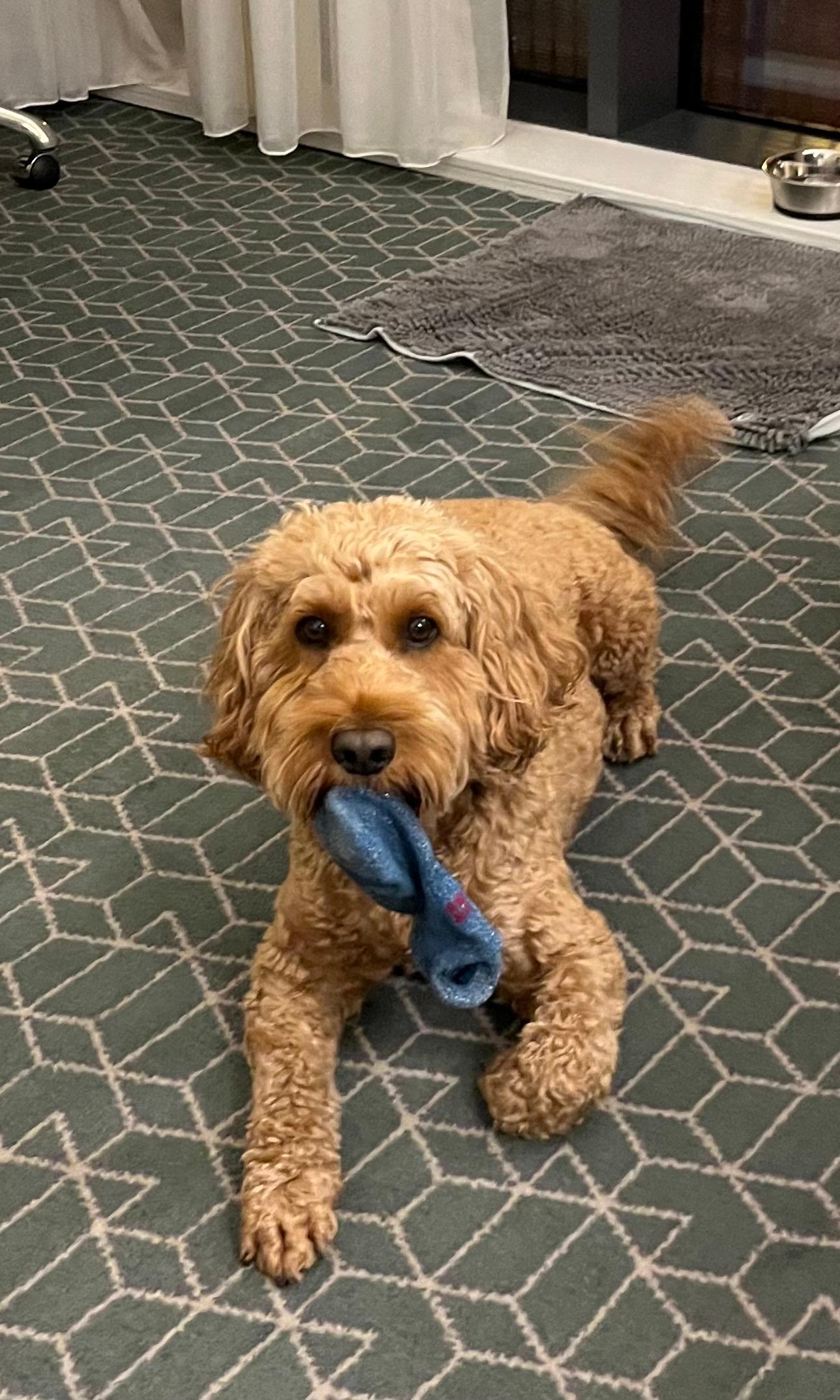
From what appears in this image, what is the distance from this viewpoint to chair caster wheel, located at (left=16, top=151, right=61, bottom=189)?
441cm

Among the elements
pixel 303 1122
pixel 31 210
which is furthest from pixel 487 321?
pixel 303 1122

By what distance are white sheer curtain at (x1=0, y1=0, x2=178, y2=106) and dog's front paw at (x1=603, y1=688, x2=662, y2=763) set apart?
A: 3.51m

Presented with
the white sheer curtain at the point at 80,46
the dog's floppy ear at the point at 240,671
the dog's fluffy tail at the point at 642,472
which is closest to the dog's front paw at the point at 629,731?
the dog's fluffy tail at the point at 642,472

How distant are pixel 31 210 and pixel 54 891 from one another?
2.77 m

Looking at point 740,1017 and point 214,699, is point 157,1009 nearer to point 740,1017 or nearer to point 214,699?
point 214,699

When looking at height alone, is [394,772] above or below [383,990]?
above

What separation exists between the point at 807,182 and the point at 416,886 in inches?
110

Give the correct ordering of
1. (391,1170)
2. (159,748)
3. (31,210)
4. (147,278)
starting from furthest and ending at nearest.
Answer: (31,210) → (147,278) → (159,748) → (391,1170)

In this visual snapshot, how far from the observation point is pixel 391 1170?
1.73 m

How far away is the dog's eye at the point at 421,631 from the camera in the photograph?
159cm

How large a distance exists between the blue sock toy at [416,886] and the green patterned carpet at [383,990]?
7.4 inches

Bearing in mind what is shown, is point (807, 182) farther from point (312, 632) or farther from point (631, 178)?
point (312, 632)

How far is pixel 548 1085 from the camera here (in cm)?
170

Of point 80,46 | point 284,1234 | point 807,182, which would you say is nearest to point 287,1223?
point 284,1234
